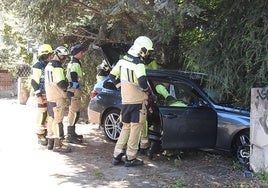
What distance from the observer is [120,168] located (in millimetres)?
7484

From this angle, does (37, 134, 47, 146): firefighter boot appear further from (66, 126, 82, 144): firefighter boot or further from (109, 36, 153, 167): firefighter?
(109, 36, 153, 167): firefighter

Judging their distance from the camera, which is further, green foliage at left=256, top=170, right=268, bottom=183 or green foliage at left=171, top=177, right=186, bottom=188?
green foliage at left=256, top=170, right=268, bottom=183

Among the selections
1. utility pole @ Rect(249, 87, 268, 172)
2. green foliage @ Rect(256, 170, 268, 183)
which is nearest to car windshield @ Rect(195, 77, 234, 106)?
utility pole @ Rect(249, 87, 268, 172)

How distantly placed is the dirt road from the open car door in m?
0.38

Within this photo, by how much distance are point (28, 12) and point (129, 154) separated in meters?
3.77

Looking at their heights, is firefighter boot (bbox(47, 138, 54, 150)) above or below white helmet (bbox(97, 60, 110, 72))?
below

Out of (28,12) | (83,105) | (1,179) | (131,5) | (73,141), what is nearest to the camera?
(1,179)

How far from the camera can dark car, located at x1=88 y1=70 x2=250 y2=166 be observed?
764 centimetres

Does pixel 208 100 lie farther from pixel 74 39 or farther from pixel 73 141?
pixel 74 39

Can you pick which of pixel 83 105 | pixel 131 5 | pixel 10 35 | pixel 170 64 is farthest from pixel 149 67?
pixel 10 35

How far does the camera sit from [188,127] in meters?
7.86

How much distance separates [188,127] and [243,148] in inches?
40.7

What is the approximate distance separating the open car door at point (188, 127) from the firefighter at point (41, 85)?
2.83m

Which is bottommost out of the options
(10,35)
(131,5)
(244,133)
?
(244,133)
